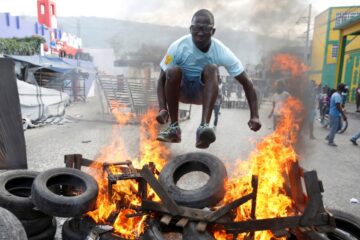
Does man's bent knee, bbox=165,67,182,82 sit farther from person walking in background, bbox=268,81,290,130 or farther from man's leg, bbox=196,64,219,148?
person walking in background, bbox=268,81,290,130

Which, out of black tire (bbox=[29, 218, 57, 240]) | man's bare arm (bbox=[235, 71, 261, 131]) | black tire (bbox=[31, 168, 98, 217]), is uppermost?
man's bare arm (bbox=[235, 71, 261, 131])

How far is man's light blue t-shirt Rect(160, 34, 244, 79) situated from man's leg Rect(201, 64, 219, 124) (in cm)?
16

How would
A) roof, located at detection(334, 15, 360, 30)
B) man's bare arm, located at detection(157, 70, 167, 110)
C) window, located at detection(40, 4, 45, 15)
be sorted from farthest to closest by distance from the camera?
window, located at detection(40, 4, 45, 15), roof, located at detection(334, 15, 360, 30), man's bare arm, located at detection(157, 70, 167, 110)

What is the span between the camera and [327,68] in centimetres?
3016

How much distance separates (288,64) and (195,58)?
195 inches

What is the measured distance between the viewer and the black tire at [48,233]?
423cm

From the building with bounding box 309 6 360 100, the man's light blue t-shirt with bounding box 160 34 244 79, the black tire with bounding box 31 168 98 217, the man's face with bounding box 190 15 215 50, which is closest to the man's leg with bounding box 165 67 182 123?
the man's light blue t-shirt with bounding box 160 34 244 79

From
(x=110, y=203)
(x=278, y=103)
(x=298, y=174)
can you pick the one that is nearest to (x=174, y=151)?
(x=278, y=103)

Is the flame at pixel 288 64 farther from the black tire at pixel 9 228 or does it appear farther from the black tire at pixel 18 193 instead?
the black tire at pixel 9 228

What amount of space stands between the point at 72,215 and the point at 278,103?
23.8 ft

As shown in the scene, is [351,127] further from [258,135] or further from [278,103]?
[278,103]

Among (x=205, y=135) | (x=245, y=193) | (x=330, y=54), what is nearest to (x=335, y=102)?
(x=245, y=193)

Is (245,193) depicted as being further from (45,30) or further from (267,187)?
(45,30)

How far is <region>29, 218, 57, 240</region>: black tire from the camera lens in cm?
423
